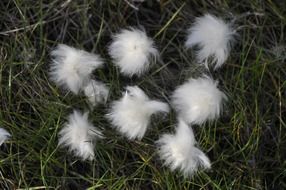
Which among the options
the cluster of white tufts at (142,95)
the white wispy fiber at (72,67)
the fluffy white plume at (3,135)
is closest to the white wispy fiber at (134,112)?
the cluster of white tufts at (142,95)

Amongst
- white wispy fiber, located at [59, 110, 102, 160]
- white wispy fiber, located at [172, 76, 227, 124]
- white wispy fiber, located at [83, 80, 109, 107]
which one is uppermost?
white wispy fiber, located at [172, 76, 227, 124]

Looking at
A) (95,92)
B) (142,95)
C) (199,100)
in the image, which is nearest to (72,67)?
(95,92)

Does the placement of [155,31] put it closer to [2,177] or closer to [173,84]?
[173,84]

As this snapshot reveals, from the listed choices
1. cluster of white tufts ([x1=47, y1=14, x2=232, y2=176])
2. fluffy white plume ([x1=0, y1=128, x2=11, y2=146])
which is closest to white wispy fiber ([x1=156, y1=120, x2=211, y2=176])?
cluster of white tufts ([x1=47, y1=14, x2=232, y2=176])

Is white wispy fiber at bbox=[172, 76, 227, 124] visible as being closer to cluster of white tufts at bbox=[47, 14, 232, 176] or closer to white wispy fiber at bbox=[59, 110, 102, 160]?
cluster of white tufts at bbox=[47, 14, 232, 176]

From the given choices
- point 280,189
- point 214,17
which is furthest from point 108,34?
point 280,189

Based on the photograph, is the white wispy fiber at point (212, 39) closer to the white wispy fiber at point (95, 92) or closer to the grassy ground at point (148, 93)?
the grassy ground at point (148, 93)
